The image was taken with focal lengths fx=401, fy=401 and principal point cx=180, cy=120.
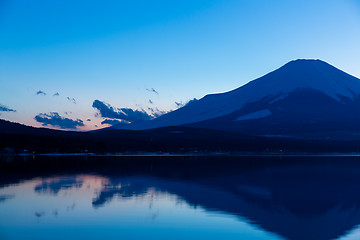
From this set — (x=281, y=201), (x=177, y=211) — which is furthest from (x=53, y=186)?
(x=281, y=201)

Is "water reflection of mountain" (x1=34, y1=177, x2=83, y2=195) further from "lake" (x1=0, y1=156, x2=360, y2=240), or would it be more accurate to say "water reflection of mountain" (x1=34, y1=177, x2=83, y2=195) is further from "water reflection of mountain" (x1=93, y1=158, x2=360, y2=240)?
"water reflection of mountain" (x1=93, y1=158, x2=360, y2=240)

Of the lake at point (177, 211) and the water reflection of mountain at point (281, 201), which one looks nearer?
the lake at point (177, 211)

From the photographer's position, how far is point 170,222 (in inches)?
806

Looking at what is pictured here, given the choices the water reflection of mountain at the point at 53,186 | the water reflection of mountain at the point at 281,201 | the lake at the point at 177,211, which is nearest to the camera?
the lake at the point at 177,211

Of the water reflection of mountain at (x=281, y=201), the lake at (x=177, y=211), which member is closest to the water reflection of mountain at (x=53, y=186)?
the lake at (x=177, y=211)

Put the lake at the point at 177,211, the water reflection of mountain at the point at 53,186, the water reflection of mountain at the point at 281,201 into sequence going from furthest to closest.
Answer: the water reflection of mountain at the point at 53,186, the water reflection of mountain at the point at 281,201, the lake at the point at 177,211

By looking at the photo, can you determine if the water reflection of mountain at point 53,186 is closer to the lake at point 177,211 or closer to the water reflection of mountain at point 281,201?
the lake at point 177,211

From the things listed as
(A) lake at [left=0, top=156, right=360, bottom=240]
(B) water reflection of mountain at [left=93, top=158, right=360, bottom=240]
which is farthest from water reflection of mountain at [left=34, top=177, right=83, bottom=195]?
(B) water reflection of mountain at [left=93, top=158, right=360, bottom=240]

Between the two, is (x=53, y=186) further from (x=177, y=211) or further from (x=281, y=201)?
(x=281, y=201)

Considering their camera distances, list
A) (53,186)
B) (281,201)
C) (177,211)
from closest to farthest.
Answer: (177,211) < (281,201) < (53,186)

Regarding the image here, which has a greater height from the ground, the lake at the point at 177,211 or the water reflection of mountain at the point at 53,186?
the water reflection of mountain at the point at 53,186

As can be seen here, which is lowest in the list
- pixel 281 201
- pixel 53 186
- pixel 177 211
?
pixel 281 201

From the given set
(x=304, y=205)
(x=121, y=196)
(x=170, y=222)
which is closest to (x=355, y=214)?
(x=304, y=205)

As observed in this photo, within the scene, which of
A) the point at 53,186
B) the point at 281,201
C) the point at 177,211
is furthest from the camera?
the point at 53,186
